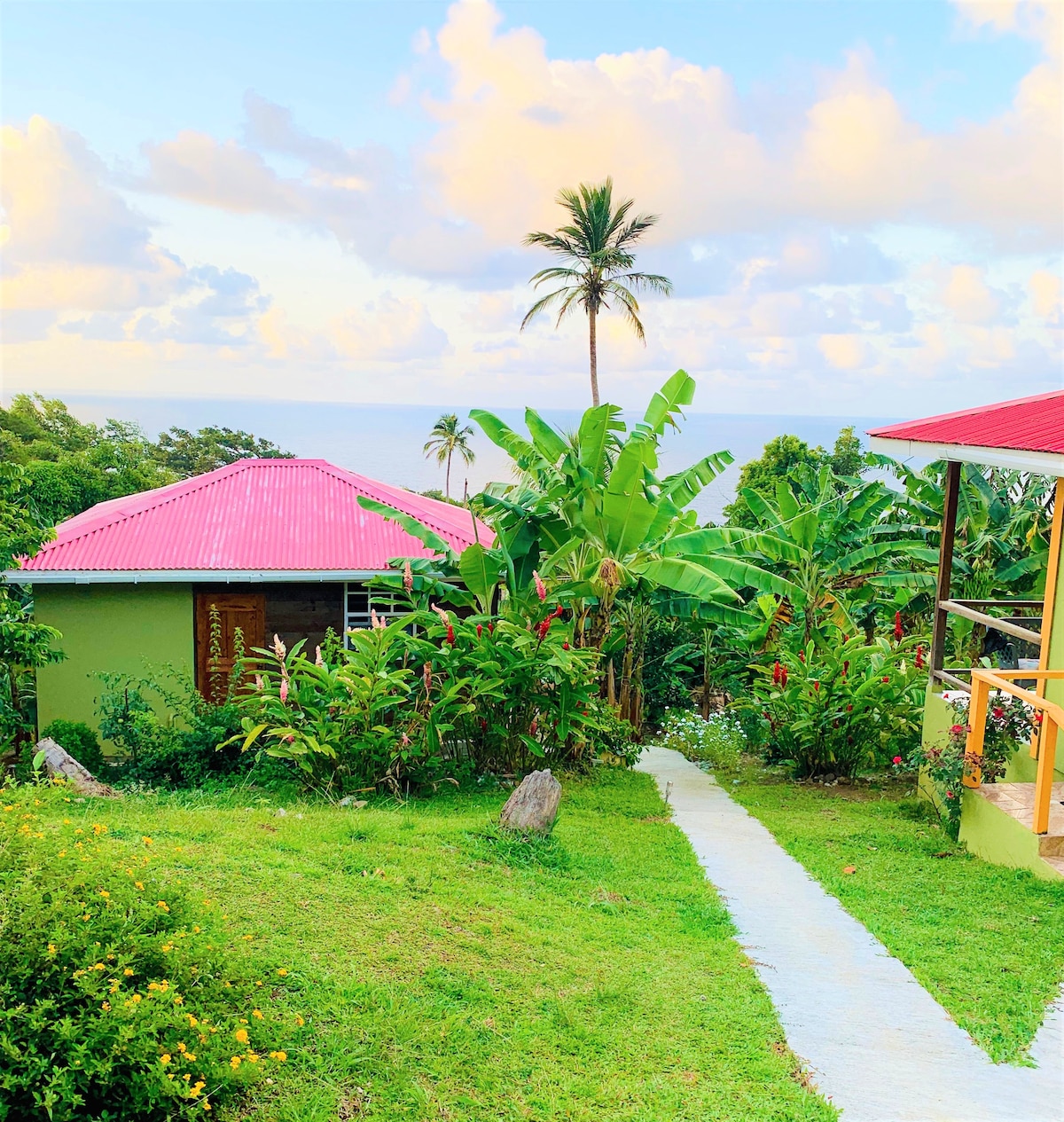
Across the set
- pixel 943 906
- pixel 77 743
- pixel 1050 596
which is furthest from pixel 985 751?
pixel 77 743

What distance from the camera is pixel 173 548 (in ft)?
42.7

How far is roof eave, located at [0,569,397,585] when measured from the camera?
1226 centimetres

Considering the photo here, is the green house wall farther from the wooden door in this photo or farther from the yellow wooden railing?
the yellow wooden railing

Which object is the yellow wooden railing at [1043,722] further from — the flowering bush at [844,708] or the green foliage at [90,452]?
the green foliage at [90,452]

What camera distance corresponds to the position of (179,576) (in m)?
12.5

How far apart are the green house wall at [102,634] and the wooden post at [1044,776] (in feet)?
32.9

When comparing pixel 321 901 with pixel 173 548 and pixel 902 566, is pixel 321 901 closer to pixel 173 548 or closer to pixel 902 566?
pixel 173 548

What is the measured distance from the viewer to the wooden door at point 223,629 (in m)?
13.0

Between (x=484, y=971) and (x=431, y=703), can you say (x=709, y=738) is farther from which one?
(x=484, y=971)

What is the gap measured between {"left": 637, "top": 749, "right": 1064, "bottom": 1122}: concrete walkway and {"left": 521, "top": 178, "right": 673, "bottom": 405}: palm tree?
24443 mm

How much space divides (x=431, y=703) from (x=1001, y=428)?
18.8ft

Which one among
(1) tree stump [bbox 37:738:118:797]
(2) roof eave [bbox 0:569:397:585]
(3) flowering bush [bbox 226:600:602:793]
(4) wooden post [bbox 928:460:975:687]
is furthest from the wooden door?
(4) wooden post [bbox 928:460:975:687]

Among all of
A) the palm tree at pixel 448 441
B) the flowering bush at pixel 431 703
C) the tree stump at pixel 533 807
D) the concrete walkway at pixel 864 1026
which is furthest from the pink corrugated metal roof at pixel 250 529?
the palm tree at pixel 448 441

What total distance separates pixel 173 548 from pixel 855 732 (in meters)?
8.75
